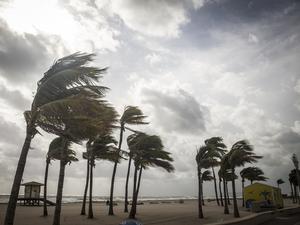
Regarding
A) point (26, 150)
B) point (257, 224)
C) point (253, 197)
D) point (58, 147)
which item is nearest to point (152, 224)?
point (257, 224)

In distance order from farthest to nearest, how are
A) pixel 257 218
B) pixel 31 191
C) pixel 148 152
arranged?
pixel 31 191, pixel 148 152, pixel 257 218

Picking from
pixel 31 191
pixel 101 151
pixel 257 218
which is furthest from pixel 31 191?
pixel 257 218

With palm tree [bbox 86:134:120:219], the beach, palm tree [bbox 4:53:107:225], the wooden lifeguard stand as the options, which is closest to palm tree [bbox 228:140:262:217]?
the beach

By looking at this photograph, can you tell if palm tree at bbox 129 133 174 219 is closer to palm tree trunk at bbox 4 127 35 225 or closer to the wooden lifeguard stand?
palm tree trunk at bbox 4 127 35 225

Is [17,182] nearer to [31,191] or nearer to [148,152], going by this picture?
[148,152]

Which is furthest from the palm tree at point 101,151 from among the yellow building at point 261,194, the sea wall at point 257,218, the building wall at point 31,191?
the building wall at point 31,191

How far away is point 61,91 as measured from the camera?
1130cm

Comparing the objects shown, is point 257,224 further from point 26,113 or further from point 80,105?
point 26,113

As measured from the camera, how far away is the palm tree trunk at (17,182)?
970 cm

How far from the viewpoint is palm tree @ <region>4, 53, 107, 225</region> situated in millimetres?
10648

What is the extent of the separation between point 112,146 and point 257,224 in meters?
17.3

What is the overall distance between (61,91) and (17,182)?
3.63 meters

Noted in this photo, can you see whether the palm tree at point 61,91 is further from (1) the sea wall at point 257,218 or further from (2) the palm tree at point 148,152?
(2) the palm tree at point 148,152

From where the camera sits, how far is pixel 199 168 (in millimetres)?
27844
